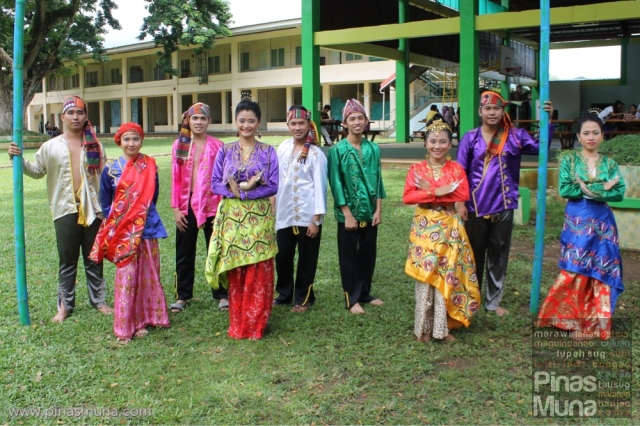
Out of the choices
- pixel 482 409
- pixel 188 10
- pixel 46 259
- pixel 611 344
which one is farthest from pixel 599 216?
pixel 188 10

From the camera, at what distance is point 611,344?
417 centimetres

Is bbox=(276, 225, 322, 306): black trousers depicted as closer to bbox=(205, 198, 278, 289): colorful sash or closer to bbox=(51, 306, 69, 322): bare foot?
bbox=(205, 198, 278, 289): colorful sash

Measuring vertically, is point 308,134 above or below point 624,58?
below

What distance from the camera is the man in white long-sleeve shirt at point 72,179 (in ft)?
15.4

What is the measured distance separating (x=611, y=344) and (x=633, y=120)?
40.7 feet

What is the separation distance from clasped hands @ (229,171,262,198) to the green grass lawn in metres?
1.06

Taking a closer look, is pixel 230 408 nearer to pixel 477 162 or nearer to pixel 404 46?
pixel 477 162

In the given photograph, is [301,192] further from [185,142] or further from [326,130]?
[326,130]

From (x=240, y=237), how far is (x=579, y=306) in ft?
7.97

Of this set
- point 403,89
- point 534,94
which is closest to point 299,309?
point 403,89

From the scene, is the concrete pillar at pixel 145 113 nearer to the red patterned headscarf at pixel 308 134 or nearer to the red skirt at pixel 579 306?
the red patterned headscarf at pixel 308 134

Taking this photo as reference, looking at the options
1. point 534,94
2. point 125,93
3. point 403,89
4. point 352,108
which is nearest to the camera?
point 352,108

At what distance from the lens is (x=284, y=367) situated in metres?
3.91

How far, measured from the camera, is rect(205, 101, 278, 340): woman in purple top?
434cm
